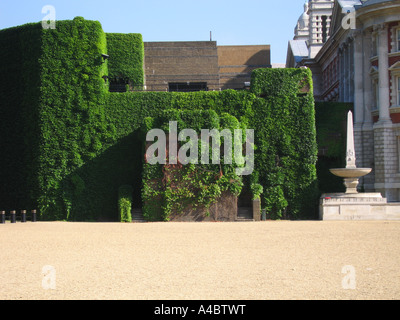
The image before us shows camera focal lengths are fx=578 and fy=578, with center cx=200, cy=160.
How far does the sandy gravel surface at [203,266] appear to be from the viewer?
1048cm

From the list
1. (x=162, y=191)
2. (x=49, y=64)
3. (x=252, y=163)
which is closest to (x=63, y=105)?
(x=49, y=64)

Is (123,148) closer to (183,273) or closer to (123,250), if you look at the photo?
(123,250)

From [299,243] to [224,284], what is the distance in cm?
780

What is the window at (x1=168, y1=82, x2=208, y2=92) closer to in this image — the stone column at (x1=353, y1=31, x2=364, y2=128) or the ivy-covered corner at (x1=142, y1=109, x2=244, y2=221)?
the stone column at (x1=353, y1=31, x2=364, y2=128)

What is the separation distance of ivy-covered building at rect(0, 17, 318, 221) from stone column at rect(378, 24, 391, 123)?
6.04 meters

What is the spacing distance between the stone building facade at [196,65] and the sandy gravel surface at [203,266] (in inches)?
1167

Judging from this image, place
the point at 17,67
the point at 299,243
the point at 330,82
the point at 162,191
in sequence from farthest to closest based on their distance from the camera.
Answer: the point at 330,82
the point at 17,67
the point at 162,191
the point at 299,243

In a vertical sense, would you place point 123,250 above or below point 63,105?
below

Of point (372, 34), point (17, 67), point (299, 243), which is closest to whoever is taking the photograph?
point (299, 243)

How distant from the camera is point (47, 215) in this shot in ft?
113

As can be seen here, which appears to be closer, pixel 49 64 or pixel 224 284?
pixel 224 284

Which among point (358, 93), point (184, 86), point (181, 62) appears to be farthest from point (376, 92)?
point (181, 62)

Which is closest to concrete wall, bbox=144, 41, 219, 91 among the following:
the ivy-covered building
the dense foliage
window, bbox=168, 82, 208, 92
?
window, bbox=168, 82, 208, 92

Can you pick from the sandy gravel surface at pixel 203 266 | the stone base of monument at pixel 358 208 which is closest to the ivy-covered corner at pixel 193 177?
the stone base of monument at pixel 358 208
